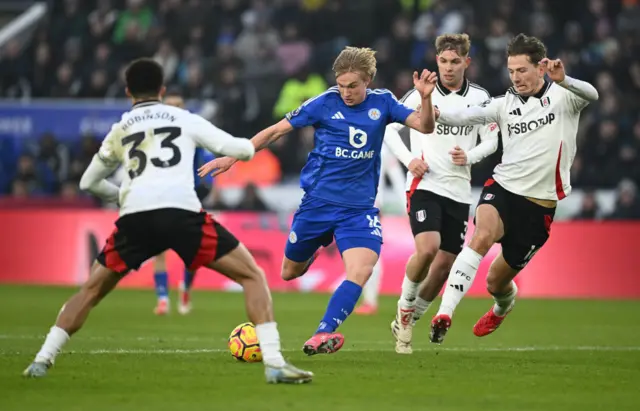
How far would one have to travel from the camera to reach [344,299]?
32.1 feet

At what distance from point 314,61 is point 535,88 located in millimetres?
14766

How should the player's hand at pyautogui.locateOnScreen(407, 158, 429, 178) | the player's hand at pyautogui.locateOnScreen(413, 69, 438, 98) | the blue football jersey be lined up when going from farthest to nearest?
the player's hand at pyautogui.locateOnScreen(407, 158, 429, 178)
the blue football jersey
the player's hand at pyautogui.locateOnScreen(413, 69, 438, 98)

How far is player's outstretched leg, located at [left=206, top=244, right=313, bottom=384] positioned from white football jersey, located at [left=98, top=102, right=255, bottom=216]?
42 centimetres

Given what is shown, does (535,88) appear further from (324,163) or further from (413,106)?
(324,163)

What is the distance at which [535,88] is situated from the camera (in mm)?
10773

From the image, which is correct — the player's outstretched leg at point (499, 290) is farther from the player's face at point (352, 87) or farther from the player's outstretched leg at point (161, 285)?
the player's outstretched leg at point (161, 285)

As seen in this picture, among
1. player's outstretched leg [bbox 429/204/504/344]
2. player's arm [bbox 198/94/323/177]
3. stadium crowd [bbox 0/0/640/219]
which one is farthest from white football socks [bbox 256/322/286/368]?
stadium crowd [bbox 0/0/640/219]

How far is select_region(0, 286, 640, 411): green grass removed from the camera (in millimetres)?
7559

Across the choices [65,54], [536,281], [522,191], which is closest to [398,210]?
[536,281]

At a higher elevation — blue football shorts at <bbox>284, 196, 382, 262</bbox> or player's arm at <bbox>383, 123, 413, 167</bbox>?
player's arm at <bbox>383, 123, 413, 167</bbox>

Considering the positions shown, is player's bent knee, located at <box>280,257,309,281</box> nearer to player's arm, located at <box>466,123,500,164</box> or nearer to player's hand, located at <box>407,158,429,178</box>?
player's hand, located at <box>407,158,429,178</box>

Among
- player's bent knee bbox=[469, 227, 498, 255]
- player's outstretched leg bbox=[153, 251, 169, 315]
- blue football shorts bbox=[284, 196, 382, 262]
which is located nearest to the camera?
blue football shorts bbox=[284, 196, 382, 262]

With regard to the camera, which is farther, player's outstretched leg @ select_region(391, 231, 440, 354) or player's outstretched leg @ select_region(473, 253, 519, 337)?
player's outstretched leg @ select_region(473, 253, 519, 337)

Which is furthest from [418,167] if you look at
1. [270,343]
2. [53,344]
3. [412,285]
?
[53,344]
